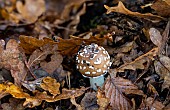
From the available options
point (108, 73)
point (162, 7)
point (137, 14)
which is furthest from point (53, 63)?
point (162, 7)

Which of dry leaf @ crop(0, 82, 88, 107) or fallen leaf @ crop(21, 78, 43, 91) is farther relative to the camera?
fallen leaf @ crop(21, 78, 43, 91)

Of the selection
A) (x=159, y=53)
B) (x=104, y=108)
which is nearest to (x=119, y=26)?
(x=159, y=53)

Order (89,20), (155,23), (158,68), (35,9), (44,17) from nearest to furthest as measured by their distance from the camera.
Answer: (158,68), (155,23), (89,20), (44,17), (35,9)

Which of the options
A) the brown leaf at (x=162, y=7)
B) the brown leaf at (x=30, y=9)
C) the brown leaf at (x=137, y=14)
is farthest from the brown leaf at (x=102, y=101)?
the brown leaf at (x=30, y=9)

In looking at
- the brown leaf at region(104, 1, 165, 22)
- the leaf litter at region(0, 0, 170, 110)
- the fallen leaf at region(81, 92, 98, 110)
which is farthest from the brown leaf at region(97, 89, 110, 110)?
the brown leaf at region(104, 1, 165, 22)

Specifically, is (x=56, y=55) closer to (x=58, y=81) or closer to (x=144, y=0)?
(x=58, y=81)

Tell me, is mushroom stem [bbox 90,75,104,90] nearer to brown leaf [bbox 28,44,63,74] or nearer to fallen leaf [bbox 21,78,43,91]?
brown leaf [bbox 28,44,63,74]
